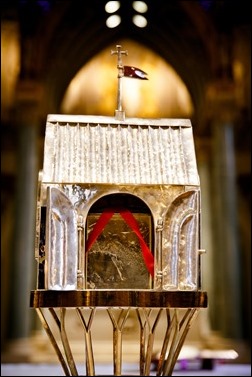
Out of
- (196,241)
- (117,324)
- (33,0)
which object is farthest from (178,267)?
(33,0)

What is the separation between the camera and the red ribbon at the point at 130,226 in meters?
4.11

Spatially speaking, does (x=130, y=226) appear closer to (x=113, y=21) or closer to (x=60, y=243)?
(x=60, y=243)

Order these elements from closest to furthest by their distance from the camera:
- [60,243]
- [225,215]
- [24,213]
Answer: [60,243], [24,213], [225,215]

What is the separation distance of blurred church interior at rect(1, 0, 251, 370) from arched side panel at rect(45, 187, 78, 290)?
743 cm

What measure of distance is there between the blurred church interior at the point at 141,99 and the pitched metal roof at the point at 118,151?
6676mm

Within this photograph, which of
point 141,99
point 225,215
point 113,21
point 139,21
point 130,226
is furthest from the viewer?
point 141,99

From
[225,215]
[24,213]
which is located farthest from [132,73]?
[225,215]

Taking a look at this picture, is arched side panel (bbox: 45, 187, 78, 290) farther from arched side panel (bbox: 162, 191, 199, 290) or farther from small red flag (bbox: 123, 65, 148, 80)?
small red flag (bbox: 123, 65, 148, 80)

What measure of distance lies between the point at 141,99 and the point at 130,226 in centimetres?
1287

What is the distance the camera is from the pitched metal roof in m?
4.12

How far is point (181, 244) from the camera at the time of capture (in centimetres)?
411

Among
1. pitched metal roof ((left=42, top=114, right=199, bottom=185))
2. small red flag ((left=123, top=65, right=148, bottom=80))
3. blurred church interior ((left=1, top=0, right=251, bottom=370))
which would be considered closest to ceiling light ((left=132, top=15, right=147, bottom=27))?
blurred church interior ((left=1, top=0, right=251, bottom=370))

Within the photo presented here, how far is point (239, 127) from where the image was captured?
14375 millimetres

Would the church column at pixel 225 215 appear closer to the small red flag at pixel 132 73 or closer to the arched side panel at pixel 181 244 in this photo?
the small red flag at pixel 132 73
